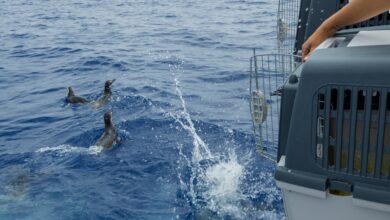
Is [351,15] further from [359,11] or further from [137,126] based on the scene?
[137,126]

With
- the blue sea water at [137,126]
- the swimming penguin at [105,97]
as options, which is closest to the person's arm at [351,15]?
the blue sea water at [137,126]

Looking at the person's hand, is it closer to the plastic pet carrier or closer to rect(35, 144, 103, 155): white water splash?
the plastic pet carrier

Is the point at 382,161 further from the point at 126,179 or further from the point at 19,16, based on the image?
the point at 19,16

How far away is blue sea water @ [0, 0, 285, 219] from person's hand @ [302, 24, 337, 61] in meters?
2.75

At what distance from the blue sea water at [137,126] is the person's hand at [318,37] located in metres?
2.75

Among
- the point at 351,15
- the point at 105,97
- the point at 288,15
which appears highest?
the point at 351,15

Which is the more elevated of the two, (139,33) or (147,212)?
(139,33)

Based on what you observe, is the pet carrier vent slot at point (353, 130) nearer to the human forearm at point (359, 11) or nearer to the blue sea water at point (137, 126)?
the human forearm at point (359, 11)

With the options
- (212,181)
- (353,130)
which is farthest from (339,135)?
(212,181)

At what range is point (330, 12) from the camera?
11.1 feet

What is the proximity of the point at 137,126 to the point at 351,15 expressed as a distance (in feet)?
20.3

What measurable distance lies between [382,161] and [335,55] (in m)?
0.53

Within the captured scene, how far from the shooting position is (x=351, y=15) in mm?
2201

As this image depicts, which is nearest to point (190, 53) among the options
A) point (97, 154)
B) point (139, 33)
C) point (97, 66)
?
point (97, 66)
